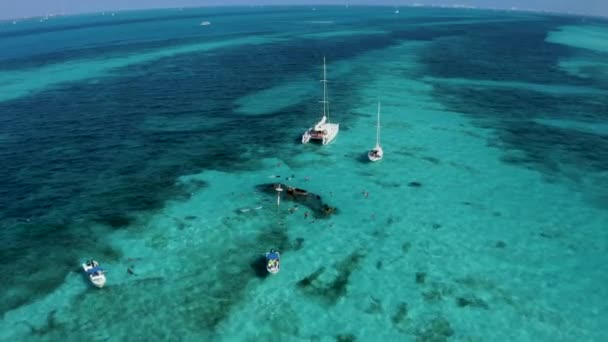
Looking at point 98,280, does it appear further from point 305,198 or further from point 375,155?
point 375,155

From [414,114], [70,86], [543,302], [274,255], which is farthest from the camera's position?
[70,86]

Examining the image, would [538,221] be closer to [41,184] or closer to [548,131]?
[548,131]

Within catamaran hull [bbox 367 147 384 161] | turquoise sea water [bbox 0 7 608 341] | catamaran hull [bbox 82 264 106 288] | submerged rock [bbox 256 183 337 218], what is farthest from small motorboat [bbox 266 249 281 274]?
catamaran hull [bbox 367 147 384 161]

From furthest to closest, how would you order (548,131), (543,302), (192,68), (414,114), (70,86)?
(192,68) < (70,86) < (414,114) < (548,131) < (543,302)

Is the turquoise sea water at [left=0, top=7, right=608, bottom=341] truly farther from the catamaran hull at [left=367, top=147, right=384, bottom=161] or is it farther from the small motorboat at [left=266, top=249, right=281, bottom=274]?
the catamaran hull at [left=367, top=147, right=384, bottom=161]

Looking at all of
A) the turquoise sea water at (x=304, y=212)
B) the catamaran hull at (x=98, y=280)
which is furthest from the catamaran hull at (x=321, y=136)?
the catamaran hull at (x=98, y=280)

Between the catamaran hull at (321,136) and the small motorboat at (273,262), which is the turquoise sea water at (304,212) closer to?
the small motorboat at (273,262)

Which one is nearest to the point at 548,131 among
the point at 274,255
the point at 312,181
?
the point at 312,181
